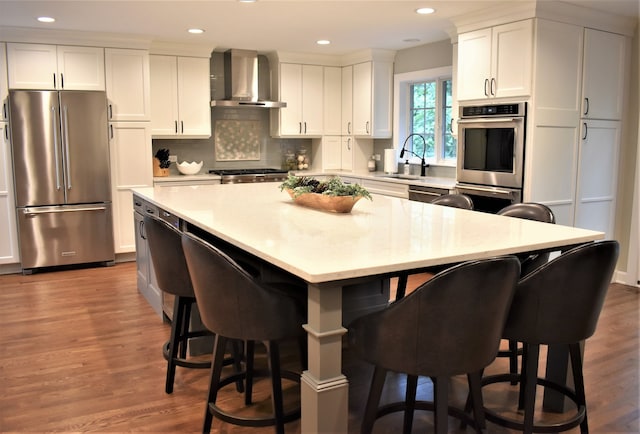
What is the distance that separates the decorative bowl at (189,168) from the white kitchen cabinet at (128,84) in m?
0.66

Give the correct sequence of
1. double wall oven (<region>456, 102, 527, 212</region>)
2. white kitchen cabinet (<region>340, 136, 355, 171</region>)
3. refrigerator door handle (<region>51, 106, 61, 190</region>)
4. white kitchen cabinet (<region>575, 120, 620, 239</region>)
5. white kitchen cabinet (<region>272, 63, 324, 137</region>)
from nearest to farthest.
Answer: double wall oven (<region>456, 102, 527, 212</region>) → white kitchen cabinet (<region>575, 120, 620, 239</region>) → refrigerator door handle (<region>51, 106, 61, 190</region>) → white kitchen cabinet (<region>272, 63, 324, 137</region>) → white kitchen cabinet (<region>340, 136, 355, 171</region>)

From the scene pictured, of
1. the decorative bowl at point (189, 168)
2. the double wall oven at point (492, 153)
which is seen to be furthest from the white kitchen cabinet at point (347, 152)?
the double wall oven at point (492, 153)

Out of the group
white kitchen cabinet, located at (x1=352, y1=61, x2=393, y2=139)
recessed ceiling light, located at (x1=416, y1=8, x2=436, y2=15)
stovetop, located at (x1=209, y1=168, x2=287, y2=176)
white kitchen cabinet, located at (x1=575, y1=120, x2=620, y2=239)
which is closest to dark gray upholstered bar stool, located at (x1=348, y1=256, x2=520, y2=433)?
recessed ceiling light, located at (x1=416, y1=8, x2=436, y2=15)

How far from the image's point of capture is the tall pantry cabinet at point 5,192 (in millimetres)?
5137

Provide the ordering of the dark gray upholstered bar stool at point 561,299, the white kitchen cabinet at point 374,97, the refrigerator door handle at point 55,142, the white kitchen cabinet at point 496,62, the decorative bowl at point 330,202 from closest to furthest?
the dark gray upholstered bar stool at point 561,299, the decorative bowl at point 330,202, the white kitchen cabinet at point 496,62, the refrigerator door handle at point 55,142, the white kitchen cabinet at point 374,97

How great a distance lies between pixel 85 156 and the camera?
5398 millimetres

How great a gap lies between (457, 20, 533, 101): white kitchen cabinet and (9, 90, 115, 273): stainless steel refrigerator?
333cm

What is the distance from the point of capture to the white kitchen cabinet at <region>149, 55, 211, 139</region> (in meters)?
5.95

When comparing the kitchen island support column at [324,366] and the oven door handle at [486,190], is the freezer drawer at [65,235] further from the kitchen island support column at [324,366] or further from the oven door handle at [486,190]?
the kitchen island support column at [324,366]

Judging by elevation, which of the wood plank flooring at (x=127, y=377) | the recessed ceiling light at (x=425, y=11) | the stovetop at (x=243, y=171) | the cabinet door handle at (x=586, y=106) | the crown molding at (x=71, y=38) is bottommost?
the wood plank flooring at (x=127, y=377)

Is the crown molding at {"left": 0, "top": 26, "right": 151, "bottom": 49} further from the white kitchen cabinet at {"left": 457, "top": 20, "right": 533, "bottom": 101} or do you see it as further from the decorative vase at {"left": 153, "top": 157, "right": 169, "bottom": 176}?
the white kitchen cabinet at {"left": 457, "top": 20, "right": 533, "bottom": 101}

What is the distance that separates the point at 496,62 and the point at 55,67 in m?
3.94

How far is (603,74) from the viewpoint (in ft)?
15.5

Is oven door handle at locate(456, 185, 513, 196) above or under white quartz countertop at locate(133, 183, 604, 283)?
above
